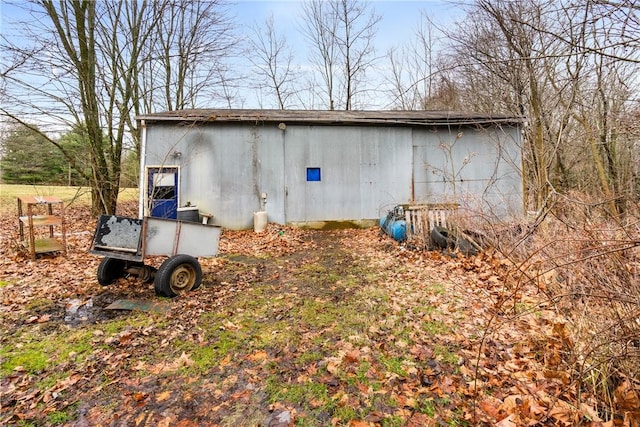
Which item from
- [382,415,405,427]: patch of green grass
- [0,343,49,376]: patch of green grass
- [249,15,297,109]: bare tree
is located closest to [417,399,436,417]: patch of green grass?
[382,415,405,427]: patch of green grass

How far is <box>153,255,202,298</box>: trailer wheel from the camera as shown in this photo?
4.59 metres

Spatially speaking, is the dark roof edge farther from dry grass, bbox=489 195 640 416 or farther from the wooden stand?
dry grass, bbox=489 195 640 416

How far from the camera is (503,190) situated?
36.4ft

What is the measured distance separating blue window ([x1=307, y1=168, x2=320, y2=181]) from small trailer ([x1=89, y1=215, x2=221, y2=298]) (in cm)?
565

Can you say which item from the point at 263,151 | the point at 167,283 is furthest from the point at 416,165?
the point at 167,283

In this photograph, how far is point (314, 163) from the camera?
34.4 feet

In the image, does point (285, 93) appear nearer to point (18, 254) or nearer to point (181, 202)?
point (181, 202)

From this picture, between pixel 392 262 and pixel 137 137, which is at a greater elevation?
pixel 137 137

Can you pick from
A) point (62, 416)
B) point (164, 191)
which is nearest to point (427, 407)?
point (62, 416)

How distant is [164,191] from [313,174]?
15.7 ft

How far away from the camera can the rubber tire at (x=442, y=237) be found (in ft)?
21.8

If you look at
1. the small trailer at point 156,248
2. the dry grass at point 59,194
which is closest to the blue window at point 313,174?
the small trailer at point 156,248

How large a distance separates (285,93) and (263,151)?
1252 centimetres

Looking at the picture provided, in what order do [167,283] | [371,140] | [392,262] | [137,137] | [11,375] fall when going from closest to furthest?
[11,375], [167,283], [392,262], [371,140], [137,137]
